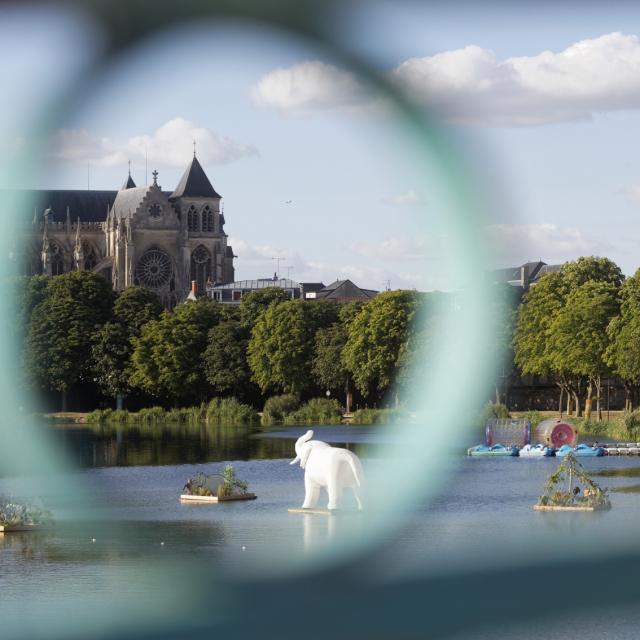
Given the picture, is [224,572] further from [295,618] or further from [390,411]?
[390,411]

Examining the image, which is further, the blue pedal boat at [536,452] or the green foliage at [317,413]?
the green foliage at [317,413]

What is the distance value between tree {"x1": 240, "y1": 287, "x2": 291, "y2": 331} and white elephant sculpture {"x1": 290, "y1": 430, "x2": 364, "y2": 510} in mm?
58285

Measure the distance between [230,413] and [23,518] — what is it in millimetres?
50551

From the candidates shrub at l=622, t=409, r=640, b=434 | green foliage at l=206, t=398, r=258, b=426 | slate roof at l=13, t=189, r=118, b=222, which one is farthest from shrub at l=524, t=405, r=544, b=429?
slate roof at l=13, t=189, r=118, b=222

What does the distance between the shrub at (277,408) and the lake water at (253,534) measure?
30911 mm

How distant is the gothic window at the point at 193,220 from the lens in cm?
15475

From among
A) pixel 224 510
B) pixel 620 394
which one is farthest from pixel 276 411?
pixel 224 510

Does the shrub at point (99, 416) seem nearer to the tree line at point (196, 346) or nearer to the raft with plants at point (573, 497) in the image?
the tree line at point (196, 346)

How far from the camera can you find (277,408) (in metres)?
80.3

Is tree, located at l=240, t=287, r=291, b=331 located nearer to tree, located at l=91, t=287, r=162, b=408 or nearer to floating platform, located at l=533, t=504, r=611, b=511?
tree, located at l=91, t=287, r=162, b=408

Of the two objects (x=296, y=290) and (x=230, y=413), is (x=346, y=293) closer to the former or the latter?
(x=296, y=290)

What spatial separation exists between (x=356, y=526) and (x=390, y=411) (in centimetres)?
4285

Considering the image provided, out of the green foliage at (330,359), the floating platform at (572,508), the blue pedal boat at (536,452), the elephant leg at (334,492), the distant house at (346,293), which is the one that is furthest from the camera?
the distant house at (346,293)

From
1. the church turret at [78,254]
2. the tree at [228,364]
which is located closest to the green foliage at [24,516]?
the tree at [228,364]
